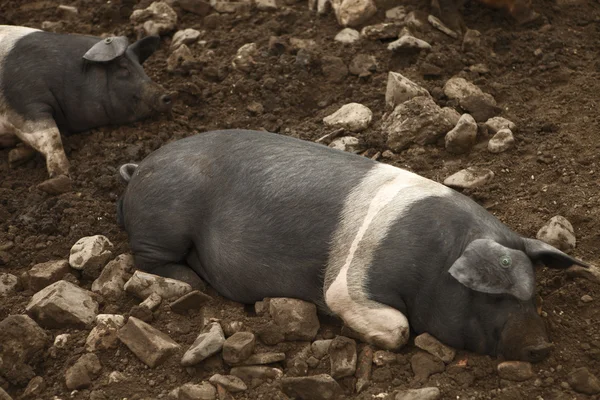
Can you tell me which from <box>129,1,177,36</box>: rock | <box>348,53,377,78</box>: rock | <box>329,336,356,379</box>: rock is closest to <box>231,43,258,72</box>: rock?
<box>348,53,377,78</box>: rock

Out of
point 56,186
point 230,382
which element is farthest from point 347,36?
point 230,382

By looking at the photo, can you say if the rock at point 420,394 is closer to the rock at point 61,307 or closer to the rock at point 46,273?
the rock at point 61,307

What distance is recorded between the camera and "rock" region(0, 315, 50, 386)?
3906 millimetres

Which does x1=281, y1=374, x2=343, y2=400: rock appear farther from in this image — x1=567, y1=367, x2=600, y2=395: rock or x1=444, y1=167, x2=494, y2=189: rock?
x1=444, y1=167, x2=494, y2=189: rock

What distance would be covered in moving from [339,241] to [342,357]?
0.54 m

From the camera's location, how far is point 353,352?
393 centimetres

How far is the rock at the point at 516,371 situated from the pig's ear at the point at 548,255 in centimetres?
49

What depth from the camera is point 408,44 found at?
6.32 meters

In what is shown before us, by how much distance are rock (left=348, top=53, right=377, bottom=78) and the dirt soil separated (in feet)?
0.15

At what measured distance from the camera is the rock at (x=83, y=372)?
12.6ft

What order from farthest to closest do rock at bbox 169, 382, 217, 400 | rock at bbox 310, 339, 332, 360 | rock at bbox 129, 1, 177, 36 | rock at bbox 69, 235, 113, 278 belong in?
1. rock at bbox 129, 1, 177, 36
2. rock at bbox 69, 235, 113, 278
3. rock at bbox 310, 339, 332, 360
4. rock at bbox 169, 382, 217, 400

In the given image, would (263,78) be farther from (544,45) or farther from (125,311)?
(125,311)

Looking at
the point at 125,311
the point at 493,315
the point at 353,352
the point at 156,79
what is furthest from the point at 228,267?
the point at 156,79

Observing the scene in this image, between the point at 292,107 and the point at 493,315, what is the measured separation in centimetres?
274
